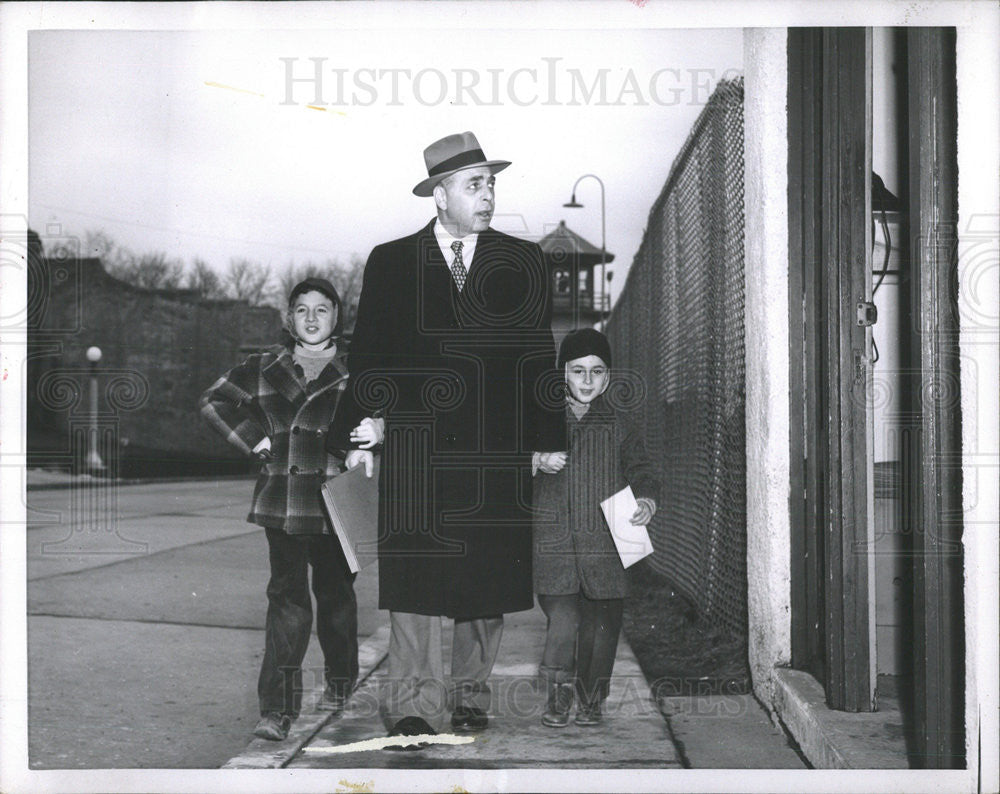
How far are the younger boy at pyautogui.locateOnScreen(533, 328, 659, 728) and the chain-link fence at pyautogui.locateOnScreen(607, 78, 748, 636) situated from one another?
112 mm

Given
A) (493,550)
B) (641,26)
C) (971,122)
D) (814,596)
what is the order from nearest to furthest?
1. (971,122)
2. (641,26)
3. (493,550)
4. (814,596)

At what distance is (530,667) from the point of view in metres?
3.69

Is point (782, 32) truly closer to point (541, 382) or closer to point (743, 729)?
point (541, 382)

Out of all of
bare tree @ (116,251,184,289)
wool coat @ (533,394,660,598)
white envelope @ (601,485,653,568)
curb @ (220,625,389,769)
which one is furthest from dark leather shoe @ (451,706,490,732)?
bare tree @ (116,251,184,289)

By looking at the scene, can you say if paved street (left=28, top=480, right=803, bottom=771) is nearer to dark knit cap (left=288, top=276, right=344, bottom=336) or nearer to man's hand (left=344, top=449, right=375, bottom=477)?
man's hand (left=344, top=449, right=375, bottom=477)

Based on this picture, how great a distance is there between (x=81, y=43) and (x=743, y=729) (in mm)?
2855

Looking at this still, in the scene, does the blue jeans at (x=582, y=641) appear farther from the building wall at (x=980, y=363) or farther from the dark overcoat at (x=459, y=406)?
the building wall at (x=980, y=363)

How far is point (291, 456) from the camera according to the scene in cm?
376

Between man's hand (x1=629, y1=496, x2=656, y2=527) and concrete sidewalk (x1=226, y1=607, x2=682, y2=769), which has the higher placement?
man's hand (x1=629, y1=496, x2=656, y2=527)

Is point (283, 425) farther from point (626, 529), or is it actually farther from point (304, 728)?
point (626, 529)

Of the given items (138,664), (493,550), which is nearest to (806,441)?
(493,550)

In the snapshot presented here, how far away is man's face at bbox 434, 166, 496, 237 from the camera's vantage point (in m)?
3.59

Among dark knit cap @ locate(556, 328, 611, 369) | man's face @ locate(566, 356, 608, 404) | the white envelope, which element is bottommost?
the white envelope

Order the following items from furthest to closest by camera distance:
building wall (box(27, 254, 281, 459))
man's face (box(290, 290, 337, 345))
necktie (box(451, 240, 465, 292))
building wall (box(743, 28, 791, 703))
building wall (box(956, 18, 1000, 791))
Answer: building wall (box(743, 28, 791, 703)) → man's face (box(290, 290, 337, 345)) → necktie (box(451, 240, 465, 292)) → building wall (box(27, 254, 281, 459)) → building wall (box(956, 18, 1000, 791))
